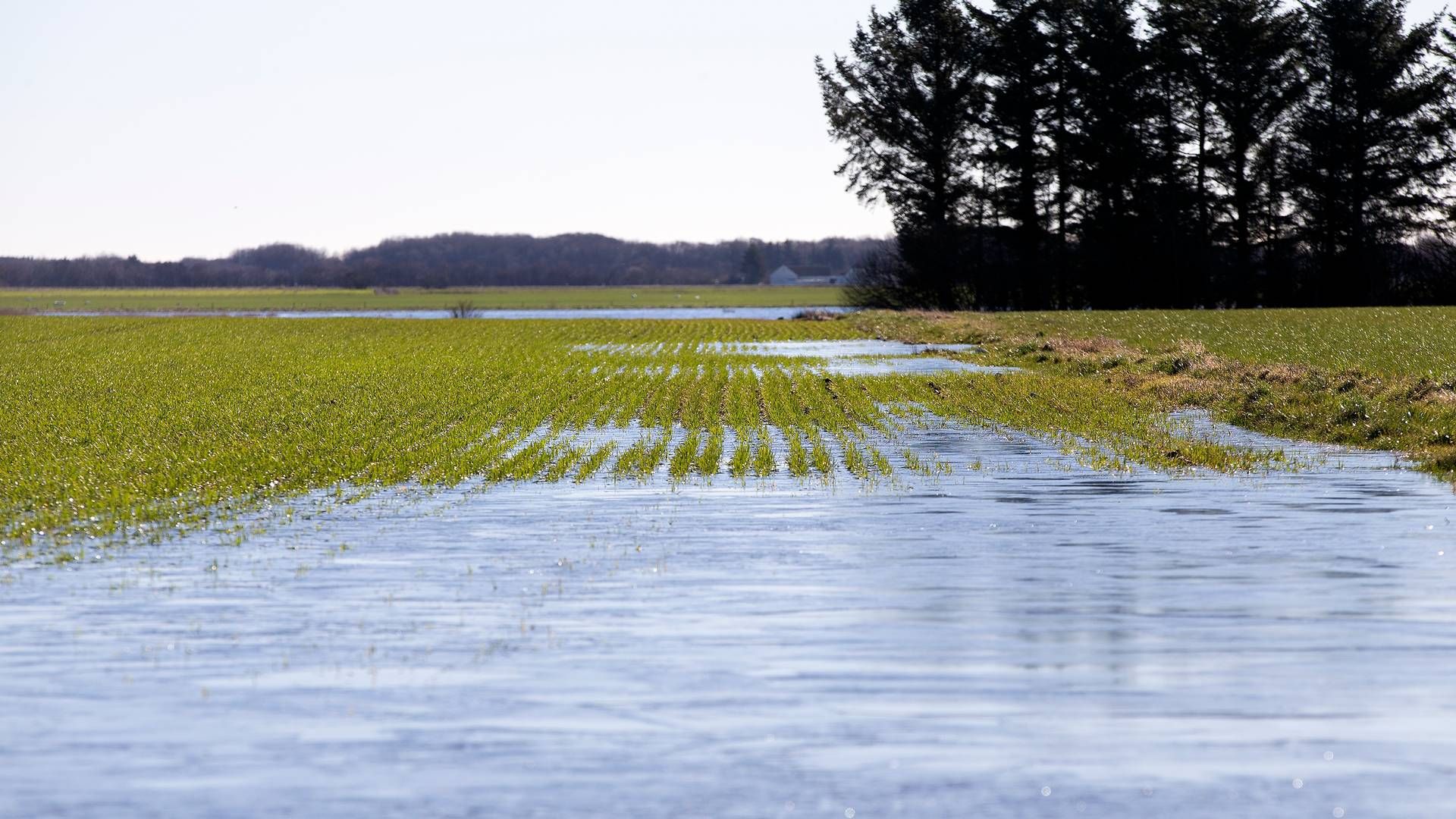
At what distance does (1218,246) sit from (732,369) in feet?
172

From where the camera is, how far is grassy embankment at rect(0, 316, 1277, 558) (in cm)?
1792

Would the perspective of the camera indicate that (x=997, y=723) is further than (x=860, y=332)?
No

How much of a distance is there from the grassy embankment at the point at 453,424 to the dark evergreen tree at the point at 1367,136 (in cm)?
5009

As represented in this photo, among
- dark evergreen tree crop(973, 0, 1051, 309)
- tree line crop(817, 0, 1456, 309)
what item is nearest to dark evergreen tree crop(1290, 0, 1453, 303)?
tree line crop(817, 0, 1456, 309)

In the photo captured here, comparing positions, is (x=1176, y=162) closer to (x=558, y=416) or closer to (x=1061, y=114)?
(x=1061, y=114)

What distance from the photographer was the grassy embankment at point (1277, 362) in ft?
73.6

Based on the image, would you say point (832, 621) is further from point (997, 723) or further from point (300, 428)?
point (300, 428)

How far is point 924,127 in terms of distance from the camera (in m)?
86.1

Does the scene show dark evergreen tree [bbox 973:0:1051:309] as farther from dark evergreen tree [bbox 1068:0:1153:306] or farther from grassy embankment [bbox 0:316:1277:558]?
grassy embankment [bbox 0:316:1277:558]

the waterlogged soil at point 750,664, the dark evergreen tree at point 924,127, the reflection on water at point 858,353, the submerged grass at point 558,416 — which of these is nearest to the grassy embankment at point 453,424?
the submerged grass at point 558,416

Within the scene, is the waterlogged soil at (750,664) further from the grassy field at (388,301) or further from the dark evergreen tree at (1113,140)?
the grassy field at (388,301)

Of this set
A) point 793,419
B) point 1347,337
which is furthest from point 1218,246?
point 793,419

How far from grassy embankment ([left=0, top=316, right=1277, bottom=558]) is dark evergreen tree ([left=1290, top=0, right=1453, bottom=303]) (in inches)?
1972

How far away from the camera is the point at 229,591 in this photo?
11.6 meters
